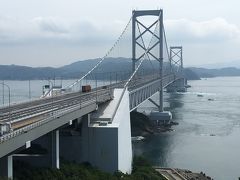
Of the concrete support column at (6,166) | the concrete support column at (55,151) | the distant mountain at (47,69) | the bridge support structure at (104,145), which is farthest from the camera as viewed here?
the distant mountain at (47,69)

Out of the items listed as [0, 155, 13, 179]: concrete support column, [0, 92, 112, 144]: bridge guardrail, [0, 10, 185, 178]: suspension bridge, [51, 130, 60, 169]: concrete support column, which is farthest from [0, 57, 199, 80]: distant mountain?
[0, 155, 13, 179]: concrete support column

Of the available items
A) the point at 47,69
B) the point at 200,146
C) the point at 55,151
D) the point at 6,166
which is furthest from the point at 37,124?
the point at 47,69

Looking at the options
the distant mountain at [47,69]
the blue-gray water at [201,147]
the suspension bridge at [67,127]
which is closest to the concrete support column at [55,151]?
the suspension bridge at [67,127]

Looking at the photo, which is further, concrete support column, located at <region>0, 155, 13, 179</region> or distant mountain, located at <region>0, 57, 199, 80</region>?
distant mountain, located at <region>0, 57, 199, 80</region>

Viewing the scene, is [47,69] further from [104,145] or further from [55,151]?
[55,151]

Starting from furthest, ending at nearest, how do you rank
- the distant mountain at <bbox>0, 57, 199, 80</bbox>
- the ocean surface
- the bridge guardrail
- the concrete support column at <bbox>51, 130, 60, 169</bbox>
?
the distant mountain at <bbox>0, 57, 199, 80</bbox> < the ocean surface < the concrete support column at <bbox>51, 130, 60, 169</bbox> < the bridge guardrail

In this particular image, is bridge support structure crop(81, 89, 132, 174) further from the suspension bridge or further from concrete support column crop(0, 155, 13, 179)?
concrete support column crop(0, 155, 13, 179)

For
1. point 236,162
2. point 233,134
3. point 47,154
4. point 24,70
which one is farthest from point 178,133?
point 24,70

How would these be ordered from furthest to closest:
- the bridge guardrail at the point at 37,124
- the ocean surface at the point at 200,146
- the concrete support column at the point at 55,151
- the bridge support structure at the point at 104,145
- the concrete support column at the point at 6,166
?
the ocean surface at the point at 200,146 < the bridge support structure at the point at 104,145 < the concrete support column at the point at 55,151 < the concrete support column at the point at 6,166 < the bridge guardrail at the point at 37,124

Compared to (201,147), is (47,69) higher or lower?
higher

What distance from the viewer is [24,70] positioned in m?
44.6

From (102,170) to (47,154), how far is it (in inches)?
66.0

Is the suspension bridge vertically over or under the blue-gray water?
over

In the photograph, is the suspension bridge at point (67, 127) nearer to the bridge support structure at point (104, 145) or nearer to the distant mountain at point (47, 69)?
the bridge support structure at point (104, 145)
